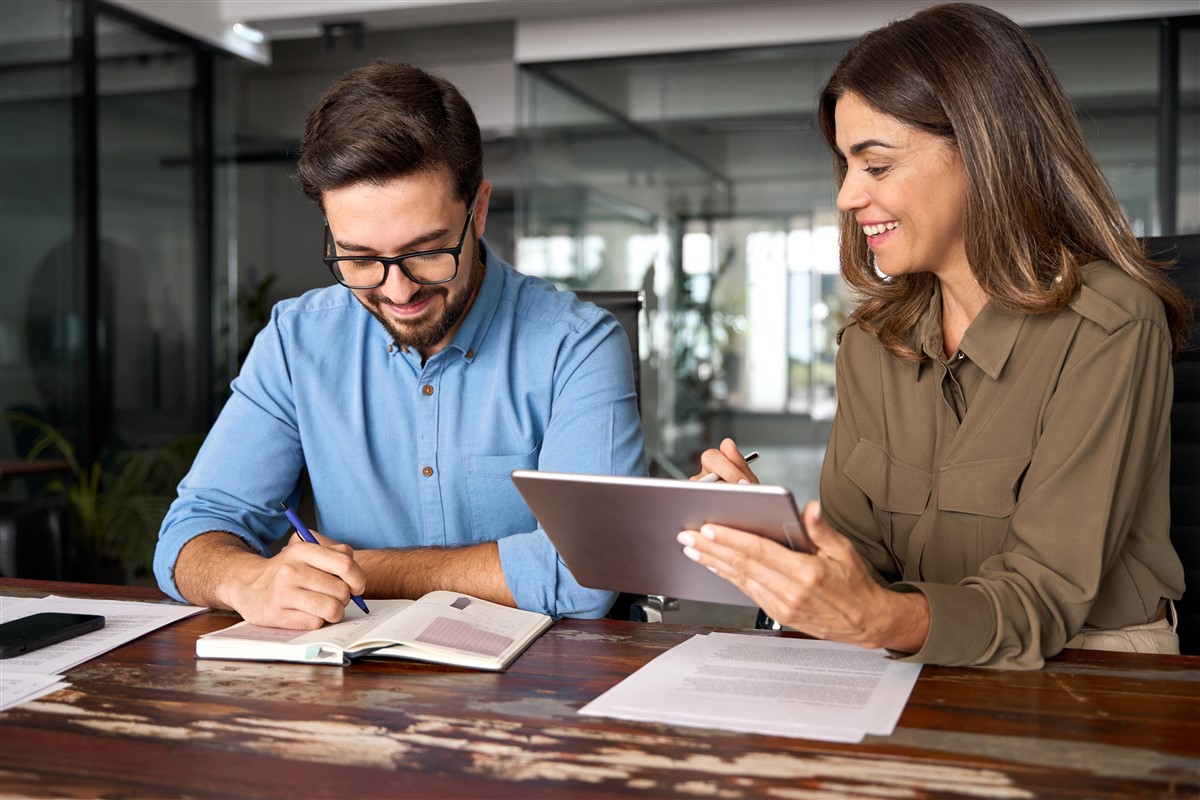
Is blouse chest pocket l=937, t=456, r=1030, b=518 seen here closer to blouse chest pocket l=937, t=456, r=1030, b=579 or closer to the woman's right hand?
blouse chest pocket l=937, t=456, r=1030, b=579

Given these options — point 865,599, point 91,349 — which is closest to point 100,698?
point 865,599

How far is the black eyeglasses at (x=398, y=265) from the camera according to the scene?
1.62 metres

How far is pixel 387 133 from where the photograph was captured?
1.60 metres

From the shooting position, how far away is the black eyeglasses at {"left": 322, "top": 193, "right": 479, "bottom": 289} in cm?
162

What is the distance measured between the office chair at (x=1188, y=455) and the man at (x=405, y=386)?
87 centimetres

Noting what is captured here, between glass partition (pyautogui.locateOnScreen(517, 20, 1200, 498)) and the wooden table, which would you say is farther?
glass partition (pyautogui.locateOnScreen(517, 20, 1200, 498))

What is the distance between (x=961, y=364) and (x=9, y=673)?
1.28m

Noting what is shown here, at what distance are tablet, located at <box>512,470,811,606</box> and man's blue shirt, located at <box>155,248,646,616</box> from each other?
44 cm

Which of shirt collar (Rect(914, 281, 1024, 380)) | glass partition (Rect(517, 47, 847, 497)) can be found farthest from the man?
glass partition (Rect(517, 47, 847, 497))

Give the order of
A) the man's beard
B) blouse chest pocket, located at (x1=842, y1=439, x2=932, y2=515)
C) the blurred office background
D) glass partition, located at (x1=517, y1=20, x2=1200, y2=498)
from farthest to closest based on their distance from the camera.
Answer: glass partition, located at (x1=517, y1=20, x2=1200, y2=498)
the blurred office background
the man's beard
blouse chest pocket, located at (x1=842, y1=439, x2=932, y2=515)

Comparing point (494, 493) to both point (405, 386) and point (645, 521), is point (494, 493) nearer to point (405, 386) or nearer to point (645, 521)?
point (405, 386)

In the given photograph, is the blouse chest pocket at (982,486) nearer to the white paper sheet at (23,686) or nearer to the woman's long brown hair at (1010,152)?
the woman's long brown hair at (1010,152)

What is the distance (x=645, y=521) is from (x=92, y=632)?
0.74 meters

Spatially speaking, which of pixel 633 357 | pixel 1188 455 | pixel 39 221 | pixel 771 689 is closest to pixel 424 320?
pixel 633 357
